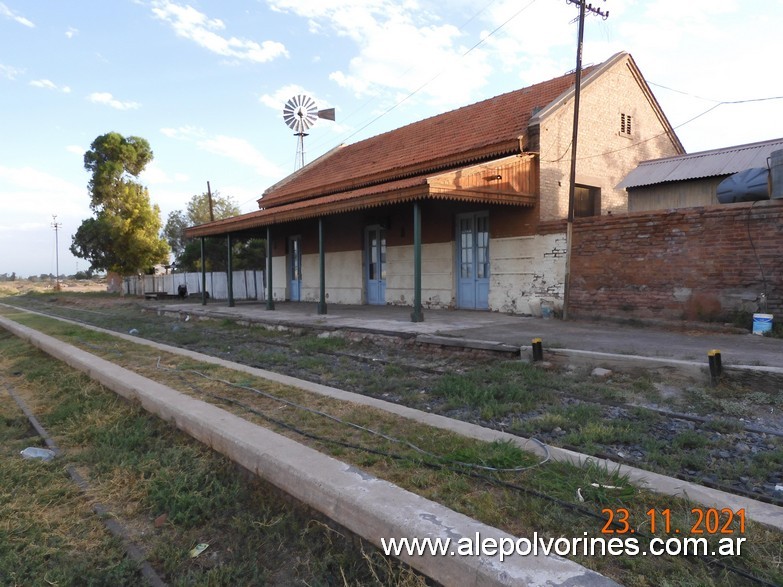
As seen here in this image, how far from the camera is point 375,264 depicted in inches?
675

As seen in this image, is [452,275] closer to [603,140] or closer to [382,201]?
[382,201]

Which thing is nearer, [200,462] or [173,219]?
[200,462]

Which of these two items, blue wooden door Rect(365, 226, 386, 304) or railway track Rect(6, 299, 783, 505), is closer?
railway track Rect(6, 299, 783, 505)

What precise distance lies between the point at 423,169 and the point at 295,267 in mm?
8724

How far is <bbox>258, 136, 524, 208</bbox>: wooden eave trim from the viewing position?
1282cm

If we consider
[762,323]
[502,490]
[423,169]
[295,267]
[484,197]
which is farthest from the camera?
[295,267]

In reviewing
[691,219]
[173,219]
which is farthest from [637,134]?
[173,219]

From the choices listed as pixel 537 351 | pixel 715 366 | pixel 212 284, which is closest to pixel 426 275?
pixel 537 351

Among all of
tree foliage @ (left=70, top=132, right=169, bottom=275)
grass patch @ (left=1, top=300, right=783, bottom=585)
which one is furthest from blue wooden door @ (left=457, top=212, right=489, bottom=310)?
tree foliage @ (left=70, top=132, right=169, bottom=275)

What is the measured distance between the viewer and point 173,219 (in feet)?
162

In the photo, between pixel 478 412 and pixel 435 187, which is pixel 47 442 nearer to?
pixel 478 412

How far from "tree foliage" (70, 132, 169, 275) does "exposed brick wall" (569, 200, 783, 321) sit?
29.2 metres

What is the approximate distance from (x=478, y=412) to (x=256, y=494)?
8.59 ft

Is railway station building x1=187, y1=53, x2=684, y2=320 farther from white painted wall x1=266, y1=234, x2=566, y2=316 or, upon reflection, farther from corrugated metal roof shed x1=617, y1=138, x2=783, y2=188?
corrugated metal roof shed x1=617, y1=138, x2=783, y2=188
